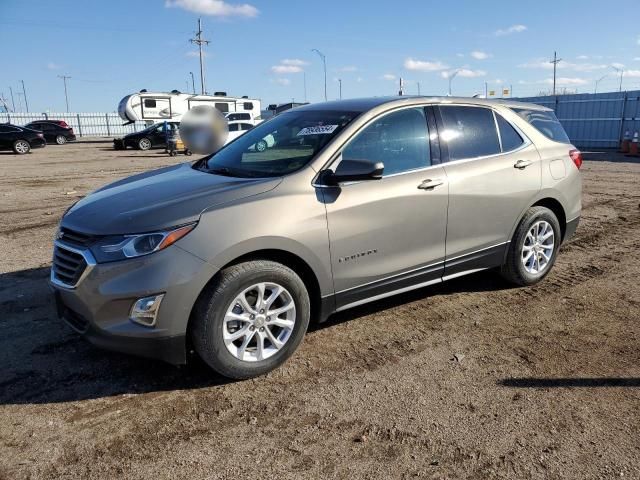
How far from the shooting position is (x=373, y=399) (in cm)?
322

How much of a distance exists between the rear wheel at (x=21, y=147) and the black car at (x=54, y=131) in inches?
466

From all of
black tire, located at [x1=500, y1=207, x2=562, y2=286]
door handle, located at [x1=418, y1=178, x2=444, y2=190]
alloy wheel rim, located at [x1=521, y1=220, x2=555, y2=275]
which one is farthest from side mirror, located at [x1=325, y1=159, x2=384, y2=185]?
alloy wheel rim, located at [x1=521, y1=220, x2=555, y2=275]

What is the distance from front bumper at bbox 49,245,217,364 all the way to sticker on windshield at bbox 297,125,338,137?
1.46 m

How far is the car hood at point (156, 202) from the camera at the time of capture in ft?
10.5

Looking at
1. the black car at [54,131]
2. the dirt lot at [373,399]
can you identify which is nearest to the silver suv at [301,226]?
the dirt lot at [373,399]

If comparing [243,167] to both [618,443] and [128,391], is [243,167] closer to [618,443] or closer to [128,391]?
[128,391]

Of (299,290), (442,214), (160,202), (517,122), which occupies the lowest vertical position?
(299,290)

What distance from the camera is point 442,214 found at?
4.25m

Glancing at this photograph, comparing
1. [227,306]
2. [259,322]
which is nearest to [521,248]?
[259,322]

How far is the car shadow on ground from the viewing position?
3389 mm

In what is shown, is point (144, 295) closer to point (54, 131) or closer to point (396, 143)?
point (396, 143)

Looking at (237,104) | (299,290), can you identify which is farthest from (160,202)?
(237,104)

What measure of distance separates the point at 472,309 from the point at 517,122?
1.85m

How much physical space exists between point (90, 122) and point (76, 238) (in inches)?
2132
